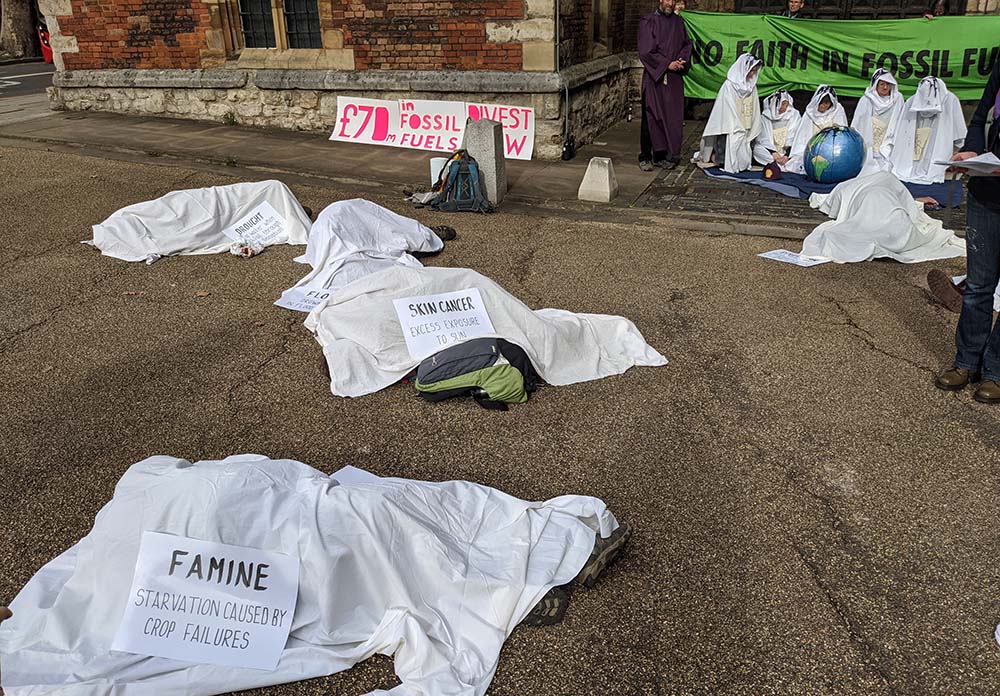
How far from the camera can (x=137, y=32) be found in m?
12.8

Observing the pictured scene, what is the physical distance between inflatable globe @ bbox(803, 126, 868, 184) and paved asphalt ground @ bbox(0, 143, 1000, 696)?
2.96 m

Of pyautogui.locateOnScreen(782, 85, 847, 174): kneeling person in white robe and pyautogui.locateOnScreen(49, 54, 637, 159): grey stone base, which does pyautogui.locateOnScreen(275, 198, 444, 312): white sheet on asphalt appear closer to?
pyautogui.locateOnScreen(49, 54, 637, 159): grey stone base

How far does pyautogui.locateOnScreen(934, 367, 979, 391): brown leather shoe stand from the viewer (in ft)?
15.2

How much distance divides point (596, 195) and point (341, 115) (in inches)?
189

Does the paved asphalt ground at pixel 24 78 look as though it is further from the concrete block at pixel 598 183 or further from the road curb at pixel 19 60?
the concrete block at pixel 598 183

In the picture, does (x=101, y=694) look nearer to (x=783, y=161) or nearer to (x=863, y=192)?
(x=863, y=192)

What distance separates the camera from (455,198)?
8.34m

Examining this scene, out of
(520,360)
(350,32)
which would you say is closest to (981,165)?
(520,360)

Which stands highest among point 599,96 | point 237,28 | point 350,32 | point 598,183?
point 237,28

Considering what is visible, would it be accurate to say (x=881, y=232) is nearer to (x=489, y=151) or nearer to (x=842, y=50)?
(x=489, y=151)

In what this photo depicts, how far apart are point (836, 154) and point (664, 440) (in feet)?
21.4

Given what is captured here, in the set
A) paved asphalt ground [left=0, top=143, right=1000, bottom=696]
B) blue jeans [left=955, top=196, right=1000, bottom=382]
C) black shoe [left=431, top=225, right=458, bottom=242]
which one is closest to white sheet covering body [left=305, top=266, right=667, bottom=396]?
paved asphalt ground [left=0, top=143, right=1000, bottom=696]

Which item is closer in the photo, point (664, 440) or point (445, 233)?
point (664, 440)

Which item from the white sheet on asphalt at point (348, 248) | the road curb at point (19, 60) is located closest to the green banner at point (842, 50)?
the white sheet on asphalt at point (348, 248)
